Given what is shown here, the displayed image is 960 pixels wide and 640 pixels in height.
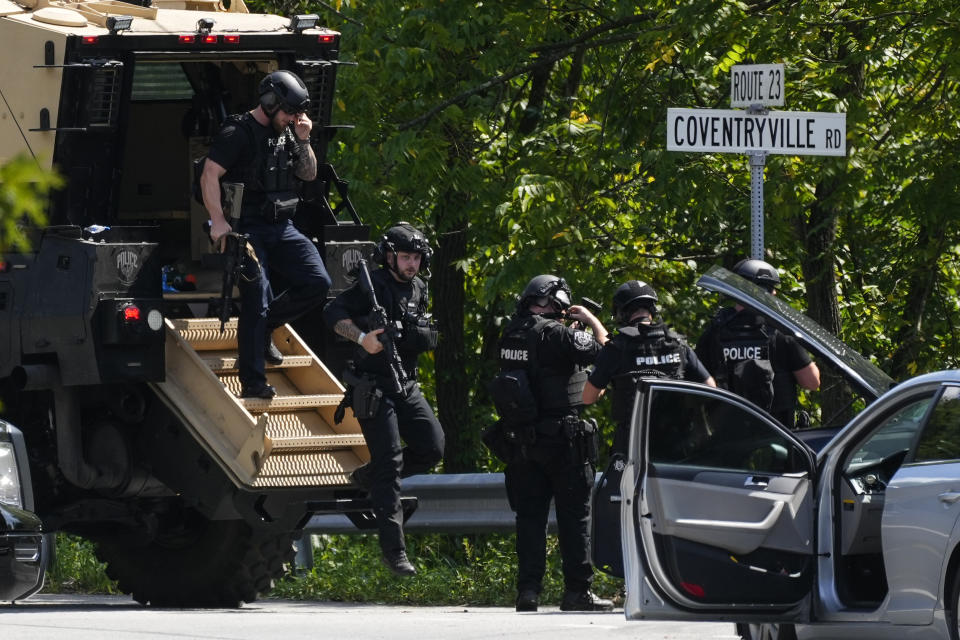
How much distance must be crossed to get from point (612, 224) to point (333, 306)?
17.1ft

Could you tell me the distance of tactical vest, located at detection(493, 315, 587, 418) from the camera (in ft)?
30.4

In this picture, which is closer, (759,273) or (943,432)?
(943,432)

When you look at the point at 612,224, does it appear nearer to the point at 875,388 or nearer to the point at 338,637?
the point at 338,637

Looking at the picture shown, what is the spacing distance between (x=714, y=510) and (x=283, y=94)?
12.5 ft

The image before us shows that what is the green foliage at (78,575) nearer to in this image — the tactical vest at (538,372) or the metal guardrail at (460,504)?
the metal guardrail at (460,504)

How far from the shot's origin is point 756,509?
6324mm

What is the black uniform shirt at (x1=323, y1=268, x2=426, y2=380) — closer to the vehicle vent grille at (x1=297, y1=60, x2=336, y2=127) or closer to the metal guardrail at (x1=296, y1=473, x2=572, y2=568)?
the vehicle vent grille at (x1=297, y1=60, x2=336, y2=127)

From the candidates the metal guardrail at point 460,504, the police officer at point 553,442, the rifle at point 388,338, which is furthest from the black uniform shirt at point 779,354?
the rifle at point 388,338

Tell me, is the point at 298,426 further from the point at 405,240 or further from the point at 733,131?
the point at 733,131

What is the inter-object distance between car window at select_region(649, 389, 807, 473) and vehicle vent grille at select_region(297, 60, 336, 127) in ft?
14.2

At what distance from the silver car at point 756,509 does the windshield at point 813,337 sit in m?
0.01

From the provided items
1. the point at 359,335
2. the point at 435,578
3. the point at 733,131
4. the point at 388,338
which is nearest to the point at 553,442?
the point at 388,338

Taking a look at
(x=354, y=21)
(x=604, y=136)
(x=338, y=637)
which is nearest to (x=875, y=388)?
(x=338, y=637)

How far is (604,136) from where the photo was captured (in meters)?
12.8
